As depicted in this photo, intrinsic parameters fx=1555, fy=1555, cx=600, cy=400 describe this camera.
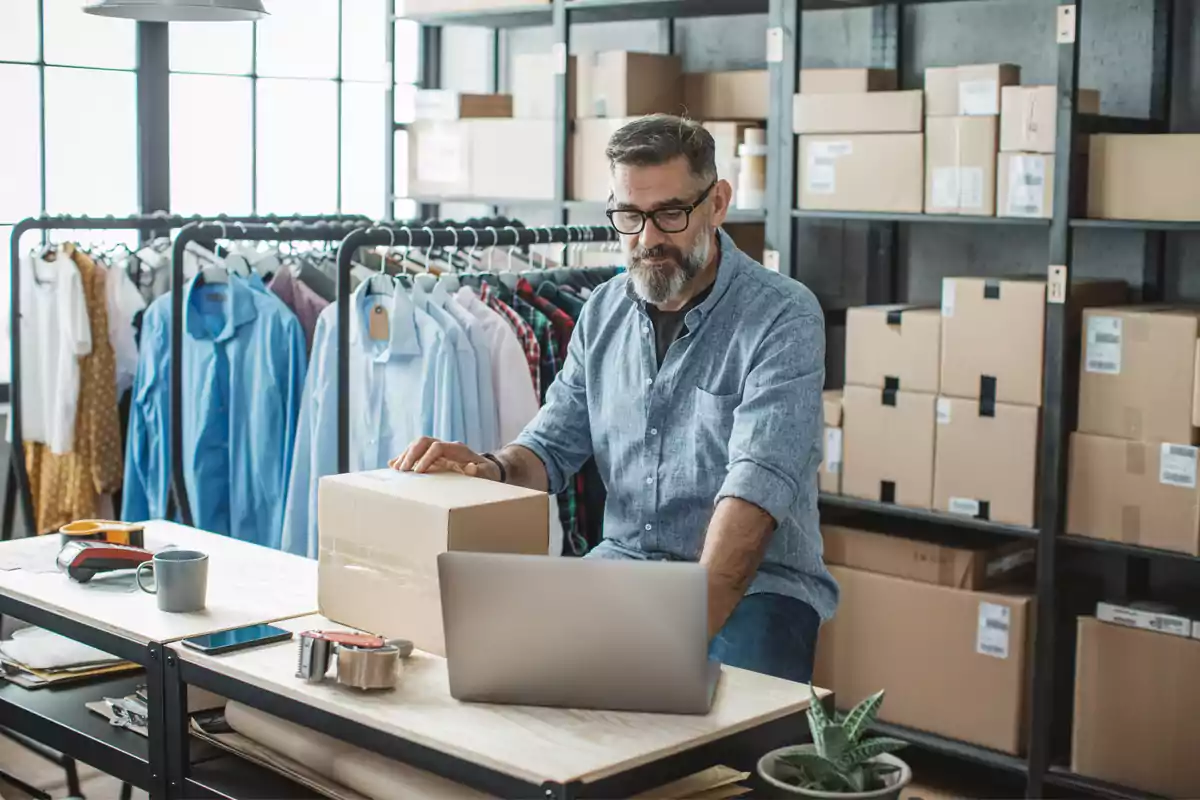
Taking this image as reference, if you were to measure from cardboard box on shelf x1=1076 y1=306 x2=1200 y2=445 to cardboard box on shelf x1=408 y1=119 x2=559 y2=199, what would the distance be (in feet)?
5.71

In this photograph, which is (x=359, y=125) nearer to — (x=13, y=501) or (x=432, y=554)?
(x=13, y=501)

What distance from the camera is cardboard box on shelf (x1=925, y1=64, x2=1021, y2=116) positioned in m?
3.62

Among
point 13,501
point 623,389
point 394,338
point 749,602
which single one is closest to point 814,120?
point 394,338

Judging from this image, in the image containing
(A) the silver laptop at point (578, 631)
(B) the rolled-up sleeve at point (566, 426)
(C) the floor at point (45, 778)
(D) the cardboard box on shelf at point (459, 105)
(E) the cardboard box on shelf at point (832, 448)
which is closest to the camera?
(A) the silver laptop at point (578, 631)

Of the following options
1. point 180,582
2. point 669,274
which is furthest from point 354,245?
point 180,582

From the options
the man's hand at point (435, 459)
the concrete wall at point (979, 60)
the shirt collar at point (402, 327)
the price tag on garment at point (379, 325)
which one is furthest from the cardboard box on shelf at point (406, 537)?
the concrete wall at point (979, 60)

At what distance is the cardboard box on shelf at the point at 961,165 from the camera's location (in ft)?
12.0

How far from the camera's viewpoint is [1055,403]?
11.7 ft

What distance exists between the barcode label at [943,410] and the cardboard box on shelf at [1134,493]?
0.31m

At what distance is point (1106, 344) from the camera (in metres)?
3.49

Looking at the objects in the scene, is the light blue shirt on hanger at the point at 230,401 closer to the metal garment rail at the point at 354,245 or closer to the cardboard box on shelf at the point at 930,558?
the metal garment rail at the point at 354,245

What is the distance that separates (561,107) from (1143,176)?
1.73 meters

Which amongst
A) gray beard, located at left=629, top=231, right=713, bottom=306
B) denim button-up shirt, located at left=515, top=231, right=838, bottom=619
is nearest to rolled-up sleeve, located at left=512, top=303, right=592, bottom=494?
denim button-up shirt, located at left=515, top=231, right=838, bottom=619

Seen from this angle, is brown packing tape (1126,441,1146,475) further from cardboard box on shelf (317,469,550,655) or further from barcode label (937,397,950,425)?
→ cardboard box on shelf (317,469,550,655)
